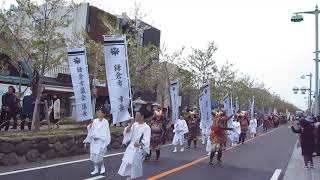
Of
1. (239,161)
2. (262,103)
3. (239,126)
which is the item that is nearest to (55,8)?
(239,161)

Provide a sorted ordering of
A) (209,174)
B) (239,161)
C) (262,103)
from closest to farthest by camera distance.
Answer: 1. (209,174)
2. (239,161)
3. (262,103)

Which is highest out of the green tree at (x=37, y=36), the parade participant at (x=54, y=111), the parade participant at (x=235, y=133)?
the green tree at (x=37, y=36)

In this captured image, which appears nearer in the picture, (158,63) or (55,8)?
(55,8)

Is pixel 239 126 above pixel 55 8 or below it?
below

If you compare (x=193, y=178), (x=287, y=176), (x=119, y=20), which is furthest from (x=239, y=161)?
(x=119, y=20)

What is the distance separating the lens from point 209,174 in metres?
13.4

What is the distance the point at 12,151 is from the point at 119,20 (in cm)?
2229

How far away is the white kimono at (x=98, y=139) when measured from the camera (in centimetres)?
1242

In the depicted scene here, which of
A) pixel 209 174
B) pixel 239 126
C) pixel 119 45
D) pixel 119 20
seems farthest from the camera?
pixel 119 20

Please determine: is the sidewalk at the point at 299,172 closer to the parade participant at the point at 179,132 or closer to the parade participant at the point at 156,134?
the parade participant at the point at 156,134

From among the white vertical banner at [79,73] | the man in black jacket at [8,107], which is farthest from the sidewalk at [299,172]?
the man in black jacket at [8,107]

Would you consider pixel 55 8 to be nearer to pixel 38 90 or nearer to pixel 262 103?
pixel 38 90

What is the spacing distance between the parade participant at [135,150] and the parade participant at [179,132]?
1058 centimetres

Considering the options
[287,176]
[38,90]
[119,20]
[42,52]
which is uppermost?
[119,20]
